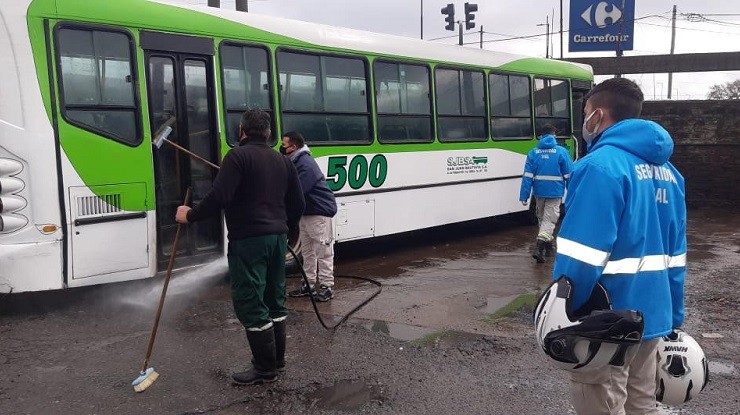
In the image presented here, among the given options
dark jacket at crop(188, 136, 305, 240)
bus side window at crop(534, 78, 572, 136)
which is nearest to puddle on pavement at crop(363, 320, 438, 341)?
dark jacket at crop(188, 136, 305, 240)

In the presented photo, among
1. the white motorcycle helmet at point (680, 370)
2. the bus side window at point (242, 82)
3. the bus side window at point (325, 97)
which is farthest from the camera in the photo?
the bus side window at point (325, 97)

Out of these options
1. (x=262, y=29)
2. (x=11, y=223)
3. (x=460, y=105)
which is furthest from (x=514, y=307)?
(x=11, y=223)

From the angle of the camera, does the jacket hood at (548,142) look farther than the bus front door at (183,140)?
Yes

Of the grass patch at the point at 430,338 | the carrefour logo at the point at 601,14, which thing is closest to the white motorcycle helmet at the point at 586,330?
the grass patch at the point at 430,338

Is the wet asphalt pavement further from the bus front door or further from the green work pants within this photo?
the green work pants

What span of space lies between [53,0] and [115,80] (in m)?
0.92

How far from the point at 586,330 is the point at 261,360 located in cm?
283

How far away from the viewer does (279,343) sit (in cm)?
513

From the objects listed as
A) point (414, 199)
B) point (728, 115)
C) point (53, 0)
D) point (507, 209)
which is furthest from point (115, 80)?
point (728, 115)

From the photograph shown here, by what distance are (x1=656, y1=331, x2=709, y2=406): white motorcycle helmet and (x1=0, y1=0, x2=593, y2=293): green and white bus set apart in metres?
5.37

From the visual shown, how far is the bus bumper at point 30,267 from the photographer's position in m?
6.21

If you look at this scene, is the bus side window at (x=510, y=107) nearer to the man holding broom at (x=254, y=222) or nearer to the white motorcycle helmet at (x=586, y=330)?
the man holding broom at (x=254, y=222)

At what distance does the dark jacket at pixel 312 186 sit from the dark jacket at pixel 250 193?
2036 mm

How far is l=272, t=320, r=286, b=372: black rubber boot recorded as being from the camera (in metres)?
5.12
